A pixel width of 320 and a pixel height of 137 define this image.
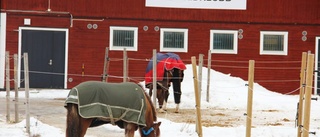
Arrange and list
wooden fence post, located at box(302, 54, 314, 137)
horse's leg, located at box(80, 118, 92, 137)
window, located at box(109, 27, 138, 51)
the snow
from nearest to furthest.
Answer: horse's leg, located at box(80, 118, 92, 137), wooden fence post, located at box(302, 54, 314, 137), the snow, window, located at box(109, 27, 138, 51)

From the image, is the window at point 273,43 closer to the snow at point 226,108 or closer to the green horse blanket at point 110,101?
the snow at point 226,108

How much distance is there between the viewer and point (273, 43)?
26062 mm

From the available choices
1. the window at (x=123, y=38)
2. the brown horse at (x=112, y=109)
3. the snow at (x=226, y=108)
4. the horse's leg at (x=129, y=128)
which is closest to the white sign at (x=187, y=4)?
the window at (x=123, y=38)

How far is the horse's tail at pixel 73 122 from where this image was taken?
978 cm

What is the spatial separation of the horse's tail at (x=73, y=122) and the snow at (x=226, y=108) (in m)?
2.80

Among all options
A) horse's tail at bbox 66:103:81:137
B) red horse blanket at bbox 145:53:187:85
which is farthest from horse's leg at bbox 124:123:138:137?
red horse blanket at bbox 145:53:187:85

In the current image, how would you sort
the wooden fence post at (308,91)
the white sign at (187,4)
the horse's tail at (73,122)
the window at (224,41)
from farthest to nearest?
the window at (224,41)
the white sign at (187,4)
the wooden fence post at (308,91)
the horse's tail at (73,122)

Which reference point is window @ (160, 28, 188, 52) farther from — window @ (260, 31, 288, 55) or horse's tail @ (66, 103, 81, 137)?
horse's tail @ (66, 103, 81, 137)

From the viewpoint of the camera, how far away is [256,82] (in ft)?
85.1

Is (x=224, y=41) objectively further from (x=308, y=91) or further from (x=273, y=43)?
(x=308, y=91)

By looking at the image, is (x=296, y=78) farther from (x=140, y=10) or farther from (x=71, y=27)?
(x=71, y=27)

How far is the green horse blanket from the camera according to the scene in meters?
9.82

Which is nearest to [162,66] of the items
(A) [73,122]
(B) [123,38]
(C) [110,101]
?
(B) [123,38]

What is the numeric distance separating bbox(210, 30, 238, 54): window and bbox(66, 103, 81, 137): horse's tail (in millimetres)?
16302
